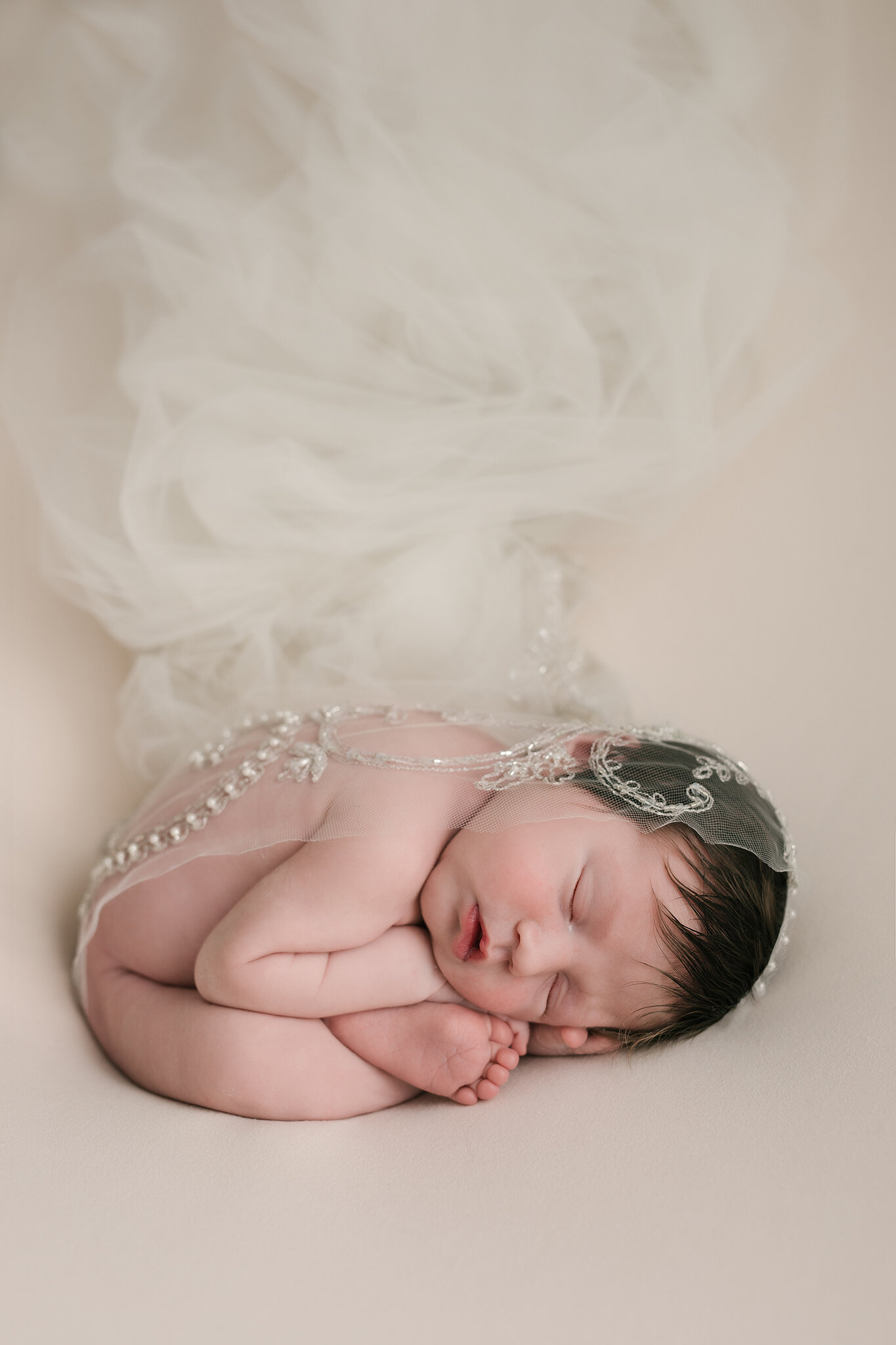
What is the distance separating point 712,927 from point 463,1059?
1.19 ft

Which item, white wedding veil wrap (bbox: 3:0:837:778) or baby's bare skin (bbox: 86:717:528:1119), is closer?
baby's bare skin (bbox: 86:717:528:1119)

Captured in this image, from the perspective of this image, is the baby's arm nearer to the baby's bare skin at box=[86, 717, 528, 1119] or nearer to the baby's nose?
the baby's bare skin at box=[86, 717, 528, 1119]

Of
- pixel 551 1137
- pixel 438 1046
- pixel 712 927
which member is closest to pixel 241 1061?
pixel 438 1046

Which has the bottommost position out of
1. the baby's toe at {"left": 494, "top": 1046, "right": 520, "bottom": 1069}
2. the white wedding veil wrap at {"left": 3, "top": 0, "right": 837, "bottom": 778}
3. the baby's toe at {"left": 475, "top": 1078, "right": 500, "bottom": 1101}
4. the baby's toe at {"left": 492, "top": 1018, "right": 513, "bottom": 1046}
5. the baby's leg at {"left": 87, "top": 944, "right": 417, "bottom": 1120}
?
the baby's leg at {"left": 87, "top": 944, "right": 417, "bottom": 1120}

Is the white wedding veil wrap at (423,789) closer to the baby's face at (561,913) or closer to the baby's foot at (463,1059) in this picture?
the baby's face at (561,913)

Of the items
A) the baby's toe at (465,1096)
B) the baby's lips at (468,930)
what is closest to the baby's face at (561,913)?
the baby's lips at (468,930)

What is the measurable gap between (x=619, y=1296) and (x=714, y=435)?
1.44 meters

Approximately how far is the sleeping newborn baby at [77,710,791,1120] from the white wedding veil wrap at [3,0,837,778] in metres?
0.32

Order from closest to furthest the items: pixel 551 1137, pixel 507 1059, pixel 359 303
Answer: pixel 551 1137 < pixel 507 1059 < pixel 359 303

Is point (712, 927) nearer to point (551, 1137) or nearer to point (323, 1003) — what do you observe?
point (551, 1137)

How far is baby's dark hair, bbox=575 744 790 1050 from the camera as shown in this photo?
131cm

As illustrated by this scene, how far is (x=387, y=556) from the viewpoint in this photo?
6.07ft

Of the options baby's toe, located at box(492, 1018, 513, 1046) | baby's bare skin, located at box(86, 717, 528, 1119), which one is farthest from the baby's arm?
baby's toe, located at box(492, 1018, 513, 1046)

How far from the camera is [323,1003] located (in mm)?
1325
